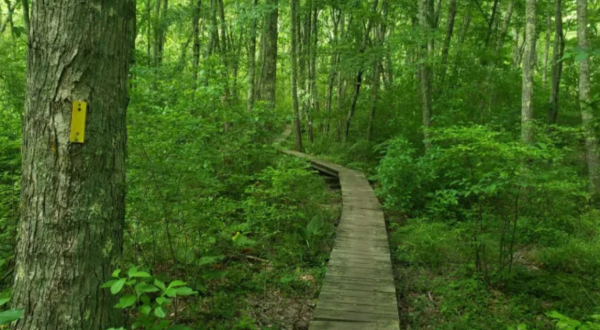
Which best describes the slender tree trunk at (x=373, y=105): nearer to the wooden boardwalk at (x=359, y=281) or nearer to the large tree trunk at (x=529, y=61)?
the large tree trunk at (x=529, y=61)

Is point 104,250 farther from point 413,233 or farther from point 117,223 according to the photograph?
point 413,233

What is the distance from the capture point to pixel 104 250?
2539 mm

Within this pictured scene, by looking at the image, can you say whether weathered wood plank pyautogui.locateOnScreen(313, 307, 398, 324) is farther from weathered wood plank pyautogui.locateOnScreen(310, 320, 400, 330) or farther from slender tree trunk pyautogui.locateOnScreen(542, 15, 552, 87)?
slender tree trunk pyautogui.locateOnScreen(542, 15, 552, 87)

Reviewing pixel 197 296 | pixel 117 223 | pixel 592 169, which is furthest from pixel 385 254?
pixel 592 169

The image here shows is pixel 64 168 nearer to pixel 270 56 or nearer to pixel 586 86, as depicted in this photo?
pixel 586 86

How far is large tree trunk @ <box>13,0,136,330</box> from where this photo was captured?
2.36 metres

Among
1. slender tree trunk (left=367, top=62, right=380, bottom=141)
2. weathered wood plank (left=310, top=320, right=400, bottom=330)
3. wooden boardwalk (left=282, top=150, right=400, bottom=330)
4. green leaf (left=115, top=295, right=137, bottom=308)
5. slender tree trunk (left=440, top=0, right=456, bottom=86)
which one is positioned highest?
slender tree trunk (left=440, top=0, right=456, bottom=86)

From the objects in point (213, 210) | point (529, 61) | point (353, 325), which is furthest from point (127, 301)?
point (529, 61)

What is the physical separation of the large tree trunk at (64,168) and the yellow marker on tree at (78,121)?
0.8 inches

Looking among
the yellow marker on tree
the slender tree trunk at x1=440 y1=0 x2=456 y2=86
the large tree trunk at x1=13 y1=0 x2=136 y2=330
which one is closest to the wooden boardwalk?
the large tree trunk at x1=13 y1=0 x2=136 y2=330

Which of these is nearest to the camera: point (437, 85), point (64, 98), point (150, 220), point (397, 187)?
point (64, 98)

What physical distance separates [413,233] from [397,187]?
1789mm

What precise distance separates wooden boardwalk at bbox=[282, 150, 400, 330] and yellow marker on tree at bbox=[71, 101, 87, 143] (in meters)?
2.46

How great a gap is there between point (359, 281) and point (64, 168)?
332 centimetres
